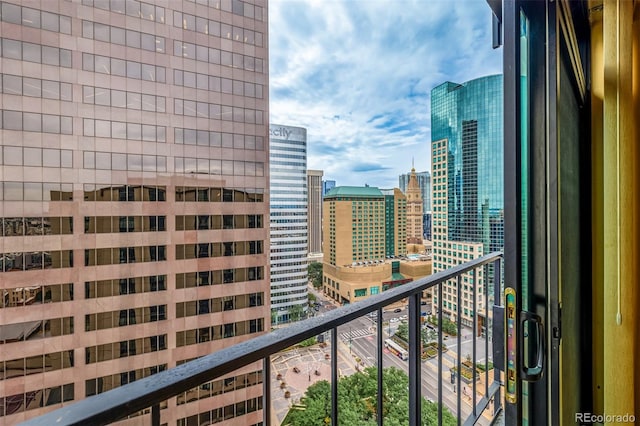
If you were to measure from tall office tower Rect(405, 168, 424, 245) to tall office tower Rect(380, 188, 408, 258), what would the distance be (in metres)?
0.03

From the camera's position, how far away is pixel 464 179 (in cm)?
190

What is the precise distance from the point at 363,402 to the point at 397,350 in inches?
8.3

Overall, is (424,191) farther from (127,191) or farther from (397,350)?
(127,191)

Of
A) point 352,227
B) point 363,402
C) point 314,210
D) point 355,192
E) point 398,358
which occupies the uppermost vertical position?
point 355,192

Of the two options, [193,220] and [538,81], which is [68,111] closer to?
[193,220]

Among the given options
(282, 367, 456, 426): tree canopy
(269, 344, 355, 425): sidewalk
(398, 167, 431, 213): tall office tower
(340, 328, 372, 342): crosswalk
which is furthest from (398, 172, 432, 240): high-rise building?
(269, 344, 355, 425): sidewalk

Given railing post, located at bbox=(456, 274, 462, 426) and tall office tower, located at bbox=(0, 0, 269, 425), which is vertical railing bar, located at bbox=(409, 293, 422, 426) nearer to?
railing post, located at bbox=(456, 274, 462, 426)

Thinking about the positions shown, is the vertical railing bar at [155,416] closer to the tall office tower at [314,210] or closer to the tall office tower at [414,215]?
the tall office tower at [314,210]

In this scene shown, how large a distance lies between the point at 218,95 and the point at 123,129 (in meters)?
1.12

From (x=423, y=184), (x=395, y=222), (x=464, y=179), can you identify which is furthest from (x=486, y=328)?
(x=423, y=184)

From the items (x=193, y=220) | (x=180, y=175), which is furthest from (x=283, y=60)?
(x=193, y=220)

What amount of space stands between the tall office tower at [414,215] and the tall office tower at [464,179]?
235 mm

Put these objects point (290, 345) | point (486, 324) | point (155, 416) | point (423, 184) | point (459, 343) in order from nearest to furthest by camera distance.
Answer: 1. point (155, 416)
2. point (290, 345)
3. point (459, 343)
4. point (486, 324)
5. point (423, 184)

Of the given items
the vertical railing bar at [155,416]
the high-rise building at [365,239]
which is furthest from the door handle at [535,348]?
the high-rise building at [365,239]
